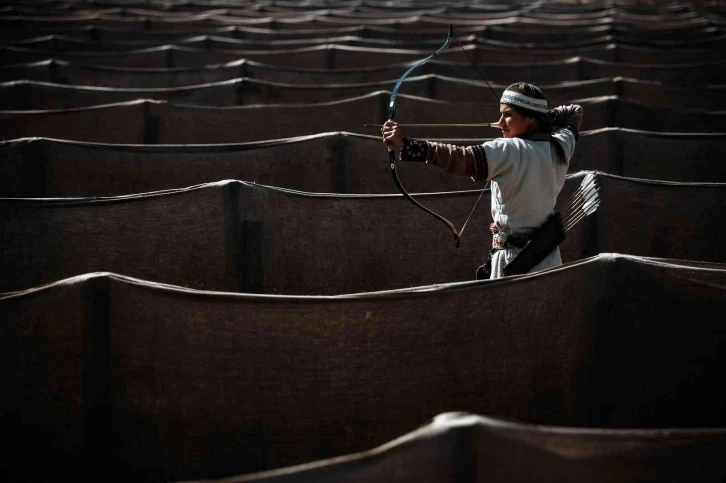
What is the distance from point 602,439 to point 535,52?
21.4 feet

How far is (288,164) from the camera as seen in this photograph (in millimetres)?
5027

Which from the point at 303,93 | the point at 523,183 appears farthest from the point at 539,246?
the point at 303,93

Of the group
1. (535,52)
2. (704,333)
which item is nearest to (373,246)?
(704,333)

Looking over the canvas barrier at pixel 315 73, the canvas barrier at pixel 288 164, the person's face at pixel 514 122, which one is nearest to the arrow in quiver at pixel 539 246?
the person's face at pixel 514 122

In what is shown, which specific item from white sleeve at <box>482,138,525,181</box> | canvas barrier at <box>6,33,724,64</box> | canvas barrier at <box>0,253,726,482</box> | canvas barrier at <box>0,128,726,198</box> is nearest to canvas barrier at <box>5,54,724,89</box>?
canvas barrier at <box>6,33,724,64</box>

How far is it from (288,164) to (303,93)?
1.76 m

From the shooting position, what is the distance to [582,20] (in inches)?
406

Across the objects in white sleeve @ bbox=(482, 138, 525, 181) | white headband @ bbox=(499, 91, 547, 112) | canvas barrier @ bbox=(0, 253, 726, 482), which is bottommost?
canvas barrier @ bbox=(0, 253, 726, 482)

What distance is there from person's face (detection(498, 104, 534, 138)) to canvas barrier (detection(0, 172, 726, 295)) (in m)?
0.92

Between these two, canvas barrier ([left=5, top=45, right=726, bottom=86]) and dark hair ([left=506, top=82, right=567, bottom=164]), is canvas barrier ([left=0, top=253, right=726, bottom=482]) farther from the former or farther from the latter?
canvas barrier ([left=5, top=45, right=726, bottom=86])

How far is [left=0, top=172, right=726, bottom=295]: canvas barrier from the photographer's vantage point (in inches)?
154

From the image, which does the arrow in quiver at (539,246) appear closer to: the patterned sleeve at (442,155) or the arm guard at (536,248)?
the arm guard at (536,248)

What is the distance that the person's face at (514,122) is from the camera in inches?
130

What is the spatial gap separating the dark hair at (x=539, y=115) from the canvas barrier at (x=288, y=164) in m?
1.47
